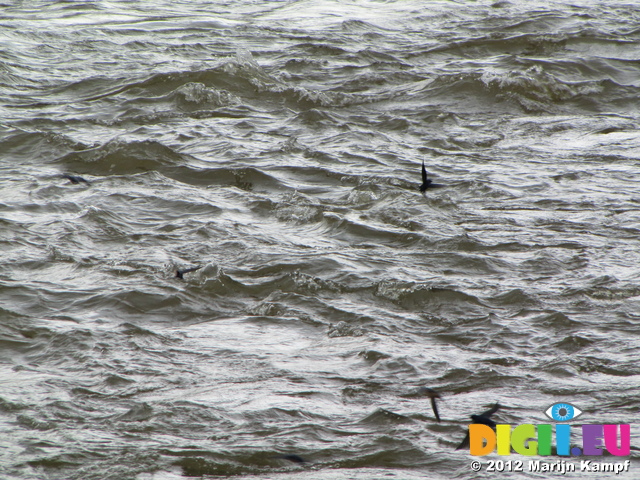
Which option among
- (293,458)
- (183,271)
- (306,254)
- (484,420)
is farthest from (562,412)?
(183,271)

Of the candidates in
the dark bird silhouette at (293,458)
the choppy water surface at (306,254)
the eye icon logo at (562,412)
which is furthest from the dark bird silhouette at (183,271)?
the eye icon logo at (562,412)

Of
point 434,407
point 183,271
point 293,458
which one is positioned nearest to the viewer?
point 293,458

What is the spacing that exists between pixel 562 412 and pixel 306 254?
2136mm

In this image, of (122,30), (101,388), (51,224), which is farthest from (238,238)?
(122,30)

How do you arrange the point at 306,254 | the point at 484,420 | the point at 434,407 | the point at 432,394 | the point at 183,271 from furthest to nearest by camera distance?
the point at 306,254, the point at 183,271, the point at 432,394, the point at 434,407, the point at 484,420

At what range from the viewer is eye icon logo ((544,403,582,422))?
342cm

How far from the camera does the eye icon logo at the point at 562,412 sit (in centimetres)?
342

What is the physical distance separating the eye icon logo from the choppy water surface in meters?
0.05

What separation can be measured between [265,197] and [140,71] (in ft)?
13.6

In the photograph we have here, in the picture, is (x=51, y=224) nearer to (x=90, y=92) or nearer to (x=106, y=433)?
(x=106, y=433)

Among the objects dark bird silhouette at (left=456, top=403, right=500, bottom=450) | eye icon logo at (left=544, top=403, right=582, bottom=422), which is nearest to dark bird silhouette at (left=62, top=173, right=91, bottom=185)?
dark bird silhouette at (left=456, top=403, right=500, bottom=450)

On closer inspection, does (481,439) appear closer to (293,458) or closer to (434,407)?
(434,407)

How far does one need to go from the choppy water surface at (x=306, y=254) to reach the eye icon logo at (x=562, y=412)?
53 mm

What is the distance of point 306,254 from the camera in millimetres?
5180
